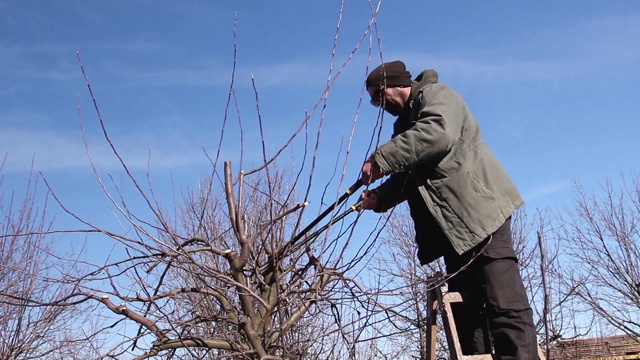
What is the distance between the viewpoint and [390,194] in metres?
2.91

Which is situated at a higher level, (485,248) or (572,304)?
(572,304)

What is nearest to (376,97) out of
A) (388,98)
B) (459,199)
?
(388,98)

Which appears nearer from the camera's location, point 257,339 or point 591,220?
point 257,339

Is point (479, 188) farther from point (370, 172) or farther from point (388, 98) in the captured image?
point (388, 98)

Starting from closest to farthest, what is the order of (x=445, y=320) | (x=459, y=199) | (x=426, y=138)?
(x=426, y=138)
(x=459, y=199)
(x=445, y=320)

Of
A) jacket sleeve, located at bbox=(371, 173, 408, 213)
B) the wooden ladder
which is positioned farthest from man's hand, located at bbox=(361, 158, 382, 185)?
the wooden ladder

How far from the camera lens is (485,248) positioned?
2.58m

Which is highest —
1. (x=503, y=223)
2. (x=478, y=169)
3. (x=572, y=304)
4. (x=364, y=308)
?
(x=572, y=304)

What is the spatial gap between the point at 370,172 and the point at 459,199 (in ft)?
1.40

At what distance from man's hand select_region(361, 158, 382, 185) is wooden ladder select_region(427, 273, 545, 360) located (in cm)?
63

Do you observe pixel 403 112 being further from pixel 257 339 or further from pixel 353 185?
pixel 257 339

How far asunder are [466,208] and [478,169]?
18 centimetres

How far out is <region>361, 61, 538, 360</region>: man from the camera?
2.46 metres

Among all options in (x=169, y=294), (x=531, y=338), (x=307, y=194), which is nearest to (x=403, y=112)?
(x=307, y=194)
